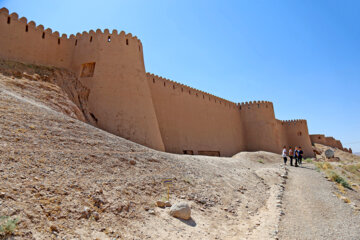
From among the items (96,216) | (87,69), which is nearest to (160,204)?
(96,216)

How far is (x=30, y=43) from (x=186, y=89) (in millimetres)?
9791

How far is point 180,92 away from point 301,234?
13.2 metres

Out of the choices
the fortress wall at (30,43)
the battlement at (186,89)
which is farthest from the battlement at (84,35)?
the battlement at (186,89)

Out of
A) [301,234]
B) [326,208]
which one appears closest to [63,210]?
[301,234]

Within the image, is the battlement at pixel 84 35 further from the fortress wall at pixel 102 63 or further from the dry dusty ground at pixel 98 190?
the dry dusty ground at pixel 98 190

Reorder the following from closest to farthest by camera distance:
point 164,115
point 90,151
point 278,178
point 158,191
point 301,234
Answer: point 301,234
point 158,191
point 90,151
point 278,178
point 164,115

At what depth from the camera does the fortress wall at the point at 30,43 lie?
31.6 feet

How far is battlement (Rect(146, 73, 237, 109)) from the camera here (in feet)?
48.3

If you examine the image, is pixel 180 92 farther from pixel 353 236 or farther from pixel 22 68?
pixel 353 236

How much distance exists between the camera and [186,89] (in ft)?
57.0

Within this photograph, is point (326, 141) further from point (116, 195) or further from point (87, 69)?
point (116, 195)

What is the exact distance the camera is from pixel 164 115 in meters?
14.9

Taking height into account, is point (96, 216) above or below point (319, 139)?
below

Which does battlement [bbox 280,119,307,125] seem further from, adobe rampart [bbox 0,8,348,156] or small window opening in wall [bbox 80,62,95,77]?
small window opening in wall [bbox 80,62,95,77]
